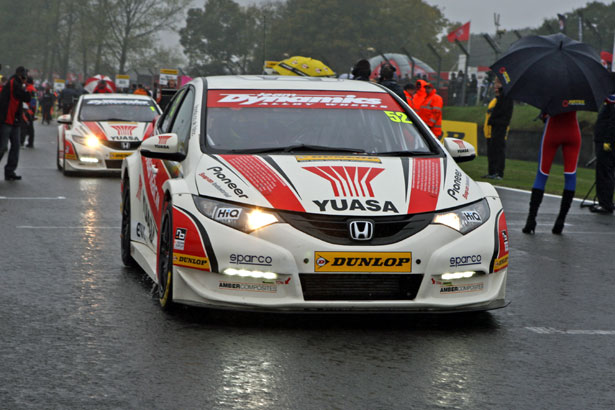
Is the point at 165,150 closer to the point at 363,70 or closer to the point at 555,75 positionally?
the point at 555,75

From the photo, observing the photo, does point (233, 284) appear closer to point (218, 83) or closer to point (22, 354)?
point (22, 354)

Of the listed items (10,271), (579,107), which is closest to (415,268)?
(10,271)

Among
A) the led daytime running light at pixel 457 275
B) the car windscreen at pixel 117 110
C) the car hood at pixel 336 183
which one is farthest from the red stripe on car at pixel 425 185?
the car windscreen at pixel 117 110

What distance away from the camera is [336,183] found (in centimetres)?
622

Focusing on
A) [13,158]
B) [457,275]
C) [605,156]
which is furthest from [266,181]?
[13,158]

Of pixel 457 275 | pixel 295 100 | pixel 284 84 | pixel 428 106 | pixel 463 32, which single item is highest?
pixel 463 32

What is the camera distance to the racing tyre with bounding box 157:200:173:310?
6.29 meters

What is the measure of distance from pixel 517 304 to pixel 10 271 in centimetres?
359

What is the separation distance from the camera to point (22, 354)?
5.31 m

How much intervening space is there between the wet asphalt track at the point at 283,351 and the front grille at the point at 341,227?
1.72ft

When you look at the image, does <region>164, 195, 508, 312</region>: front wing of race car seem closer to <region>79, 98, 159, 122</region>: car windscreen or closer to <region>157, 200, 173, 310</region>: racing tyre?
<region>157, 200, 173, 310</region>: racing tyre

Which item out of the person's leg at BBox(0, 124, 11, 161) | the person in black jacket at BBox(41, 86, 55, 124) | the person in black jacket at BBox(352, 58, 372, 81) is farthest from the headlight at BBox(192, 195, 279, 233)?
the person in black jacket at BBox(41, 86, 55, 124)

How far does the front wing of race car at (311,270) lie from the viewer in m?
5.86

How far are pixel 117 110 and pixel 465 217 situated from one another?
14.1 metres
